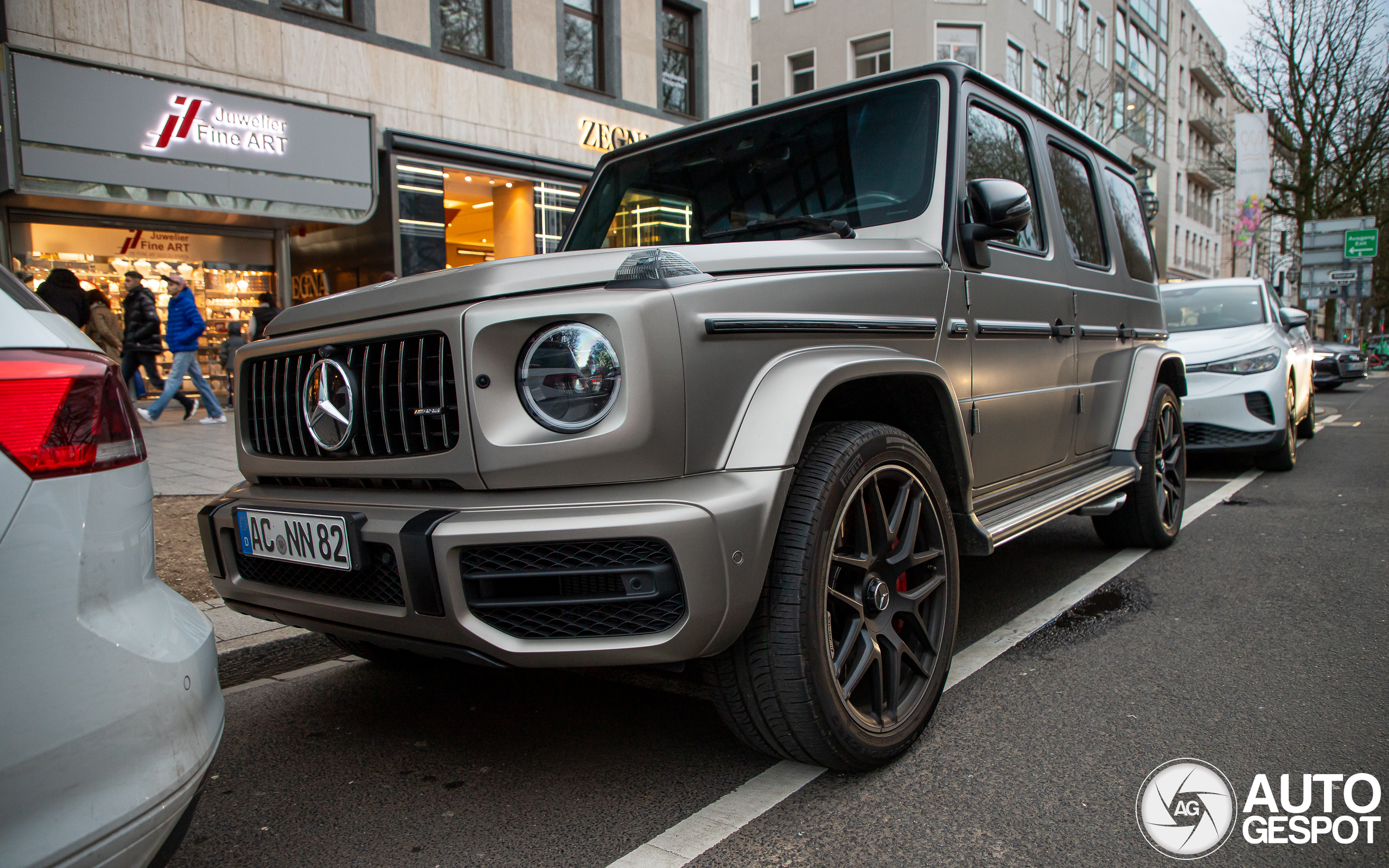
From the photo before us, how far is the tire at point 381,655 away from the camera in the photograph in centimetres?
296

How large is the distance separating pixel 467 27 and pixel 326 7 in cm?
205

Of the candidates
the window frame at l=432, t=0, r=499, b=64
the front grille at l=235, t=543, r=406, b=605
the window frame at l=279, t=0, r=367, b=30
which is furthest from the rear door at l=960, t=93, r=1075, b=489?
the window frame at l=432, t=0, r=499, b=64

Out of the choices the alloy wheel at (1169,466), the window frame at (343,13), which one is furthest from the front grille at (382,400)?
the window frame at (343,13)

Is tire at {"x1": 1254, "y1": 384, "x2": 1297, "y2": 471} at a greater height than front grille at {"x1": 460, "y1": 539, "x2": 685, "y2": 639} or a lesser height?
lesser

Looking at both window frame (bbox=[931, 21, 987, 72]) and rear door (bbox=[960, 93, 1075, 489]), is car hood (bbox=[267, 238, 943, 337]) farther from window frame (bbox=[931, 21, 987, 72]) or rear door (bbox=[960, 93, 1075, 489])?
window frame (bbox=[931, 21, 987, 72])

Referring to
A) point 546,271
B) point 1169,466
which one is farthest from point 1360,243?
point 546,271

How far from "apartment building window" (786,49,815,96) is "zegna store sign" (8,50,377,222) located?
1997cm

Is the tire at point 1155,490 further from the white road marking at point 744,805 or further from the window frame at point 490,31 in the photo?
the window frame at point 490,31

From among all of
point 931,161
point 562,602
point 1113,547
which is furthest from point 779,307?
point 1113,547

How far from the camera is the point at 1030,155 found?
3.73m

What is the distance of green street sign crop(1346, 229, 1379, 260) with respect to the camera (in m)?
23.8

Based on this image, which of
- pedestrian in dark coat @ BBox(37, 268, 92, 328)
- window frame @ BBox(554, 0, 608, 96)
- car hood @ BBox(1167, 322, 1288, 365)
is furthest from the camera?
window frame @ BBox(554, 0, 608, 96)

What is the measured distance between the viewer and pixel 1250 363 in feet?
24.0

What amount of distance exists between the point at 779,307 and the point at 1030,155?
206 centimetres
